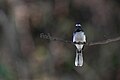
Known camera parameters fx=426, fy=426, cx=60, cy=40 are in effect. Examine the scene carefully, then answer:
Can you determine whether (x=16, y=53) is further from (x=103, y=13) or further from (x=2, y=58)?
(x=103, y=13)

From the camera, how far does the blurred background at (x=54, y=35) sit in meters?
3.45

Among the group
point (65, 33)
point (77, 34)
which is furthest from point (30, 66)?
point (77, 34)

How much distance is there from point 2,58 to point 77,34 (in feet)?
6.35

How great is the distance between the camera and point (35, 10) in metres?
3.51

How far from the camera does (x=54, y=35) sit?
345cm

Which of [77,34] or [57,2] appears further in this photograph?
[57,2]

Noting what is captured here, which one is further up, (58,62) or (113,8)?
(113,8)

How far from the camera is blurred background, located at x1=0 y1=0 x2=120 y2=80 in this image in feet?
11.3

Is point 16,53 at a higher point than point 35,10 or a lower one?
lower

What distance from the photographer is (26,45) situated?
353cm

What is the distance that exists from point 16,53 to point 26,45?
11 centimetres

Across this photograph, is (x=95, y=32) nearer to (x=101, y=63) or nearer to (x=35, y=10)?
(x=101, y=63)

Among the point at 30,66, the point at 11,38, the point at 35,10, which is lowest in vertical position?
the point at 30,66

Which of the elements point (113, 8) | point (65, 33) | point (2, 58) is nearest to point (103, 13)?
point (113, 8)
